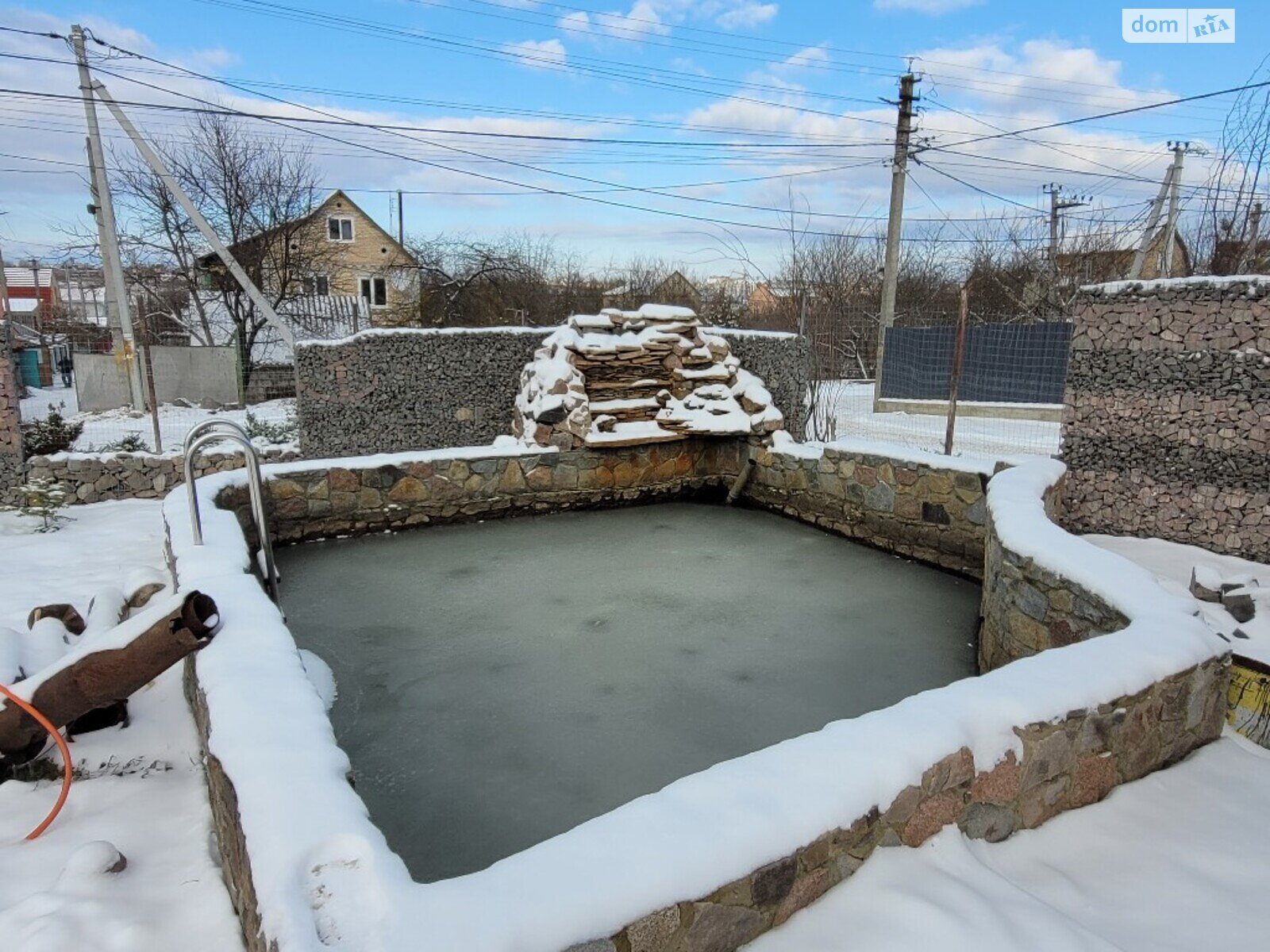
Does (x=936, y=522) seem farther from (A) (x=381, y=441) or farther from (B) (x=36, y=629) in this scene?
(A) (x=381, y=441)

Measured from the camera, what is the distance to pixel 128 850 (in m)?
2.28

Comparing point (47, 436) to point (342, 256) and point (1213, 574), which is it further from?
point (342, 256)

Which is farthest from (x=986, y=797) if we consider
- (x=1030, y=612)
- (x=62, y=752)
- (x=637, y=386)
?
(x=637, y=386)

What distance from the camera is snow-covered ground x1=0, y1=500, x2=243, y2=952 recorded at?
6.29 feet

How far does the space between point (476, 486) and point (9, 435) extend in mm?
4313

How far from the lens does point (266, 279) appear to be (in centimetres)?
1429

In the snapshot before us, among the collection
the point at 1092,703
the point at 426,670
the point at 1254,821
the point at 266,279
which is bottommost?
the point at 426,670

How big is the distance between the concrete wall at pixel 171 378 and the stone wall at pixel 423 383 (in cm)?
480

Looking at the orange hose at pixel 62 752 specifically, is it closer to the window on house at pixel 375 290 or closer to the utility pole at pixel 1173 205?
the utility pole at pixel 1173 205

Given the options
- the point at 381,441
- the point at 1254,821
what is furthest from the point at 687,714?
the point at 381,441

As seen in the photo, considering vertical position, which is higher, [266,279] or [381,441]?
[266,279]

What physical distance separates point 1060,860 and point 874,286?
54.7 feet

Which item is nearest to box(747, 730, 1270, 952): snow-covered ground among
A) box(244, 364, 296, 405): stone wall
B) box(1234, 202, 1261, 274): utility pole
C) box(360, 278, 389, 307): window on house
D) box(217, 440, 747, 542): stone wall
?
box(217, 440, 747, 542): stone wall

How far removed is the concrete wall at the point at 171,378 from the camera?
1171 cm
